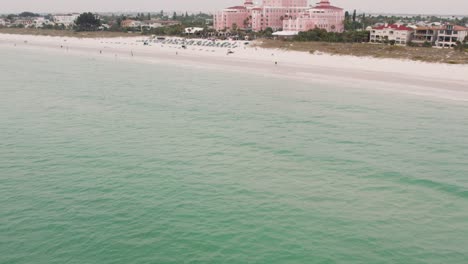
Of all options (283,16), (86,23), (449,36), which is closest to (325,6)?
(283,16)

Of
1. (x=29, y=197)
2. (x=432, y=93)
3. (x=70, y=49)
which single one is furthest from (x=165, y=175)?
(x=70, y=49)

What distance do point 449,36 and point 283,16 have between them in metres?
59.2

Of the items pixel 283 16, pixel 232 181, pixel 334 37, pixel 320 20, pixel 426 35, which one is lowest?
pixel 232 181

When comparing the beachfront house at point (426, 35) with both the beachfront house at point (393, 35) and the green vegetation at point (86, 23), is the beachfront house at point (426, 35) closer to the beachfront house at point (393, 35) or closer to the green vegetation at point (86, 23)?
the beachfront house at point (393, 35)

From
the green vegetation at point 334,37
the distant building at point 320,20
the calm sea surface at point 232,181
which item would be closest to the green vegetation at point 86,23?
the distant building at point 320,20

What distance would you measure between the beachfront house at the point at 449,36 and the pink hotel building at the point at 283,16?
108ft

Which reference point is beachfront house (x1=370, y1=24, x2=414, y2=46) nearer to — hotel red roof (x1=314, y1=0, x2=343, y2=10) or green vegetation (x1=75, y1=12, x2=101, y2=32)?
hotel red roof (x1=314, y1=0, x2=343, y2=10)

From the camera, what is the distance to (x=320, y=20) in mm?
114438

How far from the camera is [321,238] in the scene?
15.3 m

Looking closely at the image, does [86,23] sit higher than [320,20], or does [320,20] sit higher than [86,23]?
[86,23]

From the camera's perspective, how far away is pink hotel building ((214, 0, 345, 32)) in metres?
115

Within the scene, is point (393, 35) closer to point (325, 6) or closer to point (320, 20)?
point (320, 20)

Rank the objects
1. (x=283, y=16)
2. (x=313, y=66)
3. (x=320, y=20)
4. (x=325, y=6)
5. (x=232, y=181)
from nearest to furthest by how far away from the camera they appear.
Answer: (x=232, y=181) → (x=313, y=66) → (x=320, y=20) → (x=325, y=6) → (x=283, y=16)

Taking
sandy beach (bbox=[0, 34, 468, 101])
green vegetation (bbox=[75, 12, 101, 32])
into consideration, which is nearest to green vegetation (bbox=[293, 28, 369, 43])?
sandy beach (bbox=[0, 34, 468, 101])
